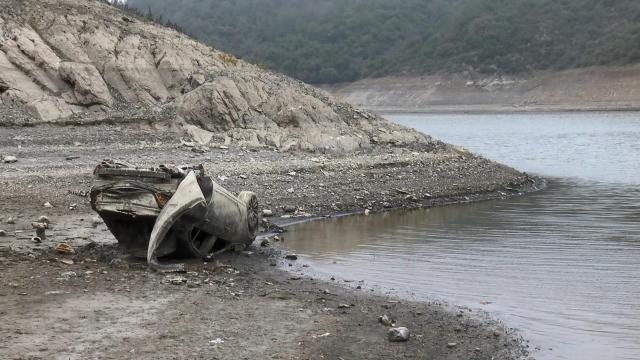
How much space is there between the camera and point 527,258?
13.2 metres

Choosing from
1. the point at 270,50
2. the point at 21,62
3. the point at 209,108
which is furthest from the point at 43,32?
the point at 270,50

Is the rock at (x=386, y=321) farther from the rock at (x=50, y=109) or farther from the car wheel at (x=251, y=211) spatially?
the rock at (x=50, y=109)

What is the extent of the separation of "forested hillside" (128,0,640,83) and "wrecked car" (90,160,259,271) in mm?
82228

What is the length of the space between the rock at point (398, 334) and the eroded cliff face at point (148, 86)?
1592 centimetres

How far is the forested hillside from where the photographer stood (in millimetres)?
101875

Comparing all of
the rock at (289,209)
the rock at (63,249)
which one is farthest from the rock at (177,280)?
the rock at (289,209)

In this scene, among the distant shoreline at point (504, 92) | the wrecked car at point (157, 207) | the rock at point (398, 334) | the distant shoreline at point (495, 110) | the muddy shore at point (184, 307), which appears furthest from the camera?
the distant shoreline at point (504, 92)

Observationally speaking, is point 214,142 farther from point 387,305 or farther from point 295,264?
point 387,305

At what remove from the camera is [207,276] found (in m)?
10.1

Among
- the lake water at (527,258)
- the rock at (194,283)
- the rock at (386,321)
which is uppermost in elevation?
the rock at (194,283)

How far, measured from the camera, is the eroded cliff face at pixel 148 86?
23.3m

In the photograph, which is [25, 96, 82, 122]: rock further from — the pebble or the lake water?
the pebble

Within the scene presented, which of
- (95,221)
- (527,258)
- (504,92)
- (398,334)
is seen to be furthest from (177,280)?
(504,92)

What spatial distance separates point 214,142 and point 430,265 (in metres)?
12.0
